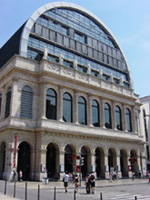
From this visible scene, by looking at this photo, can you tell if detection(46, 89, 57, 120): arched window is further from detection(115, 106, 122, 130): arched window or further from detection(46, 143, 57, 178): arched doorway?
detection(115, 106, 122, 130): arched window

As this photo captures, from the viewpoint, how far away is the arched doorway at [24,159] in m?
31.2

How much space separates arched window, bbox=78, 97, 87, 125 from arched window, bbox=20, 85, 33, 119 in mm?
8664

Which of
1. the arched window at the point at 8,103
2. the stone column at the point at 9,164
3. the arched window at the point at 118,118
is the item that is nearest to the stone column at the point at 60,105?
the arched window at the point at 8,103

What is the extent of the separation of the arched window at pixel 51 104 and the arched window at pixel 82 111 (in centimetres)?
484

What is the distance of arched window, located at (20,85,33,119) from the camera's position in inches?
1263

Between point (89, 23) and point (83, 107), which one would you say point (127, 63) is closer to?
point (89, 23)

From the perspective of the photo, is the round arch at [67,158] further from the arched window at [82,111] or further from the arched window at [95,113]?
the arched window at [95,113]

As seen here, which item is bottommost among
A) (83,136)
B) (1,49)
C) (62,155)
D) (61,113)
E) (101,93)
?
(62,155)

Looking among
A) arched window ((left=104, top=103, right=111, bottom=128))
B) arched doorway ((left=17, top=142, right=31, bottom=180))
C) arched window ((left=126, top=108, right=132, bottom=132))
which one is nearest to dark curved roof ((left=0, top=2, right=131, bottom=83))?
arched window ((left=126, top=108, right=132, bottom=132))

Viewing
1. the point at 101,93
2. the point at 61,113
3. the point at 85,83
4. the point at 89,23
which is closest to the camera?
the point at 61,113

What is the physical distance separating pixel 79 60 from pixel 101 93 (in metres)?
8.56

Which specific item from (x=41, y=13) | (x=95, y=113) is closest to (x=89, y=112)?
(x=95, y=113)

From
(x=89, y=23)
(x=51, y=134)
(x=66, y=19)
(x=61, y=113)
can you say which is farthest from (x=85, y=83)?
(x=89, y=23)

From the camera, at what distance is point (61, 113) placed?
34.2 meters
